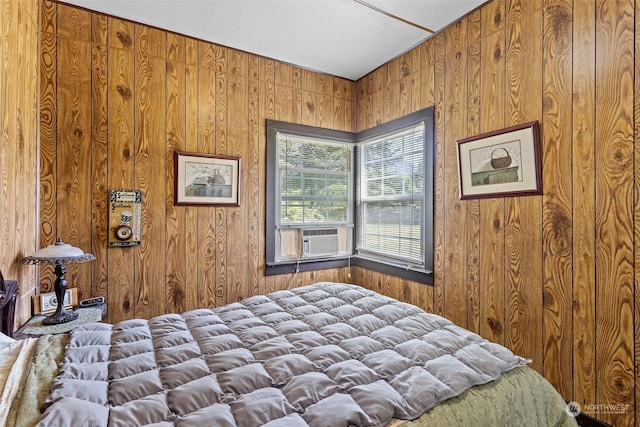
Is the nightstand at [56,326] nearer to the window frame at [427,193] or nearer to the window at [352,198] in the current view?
the window at [352,198]

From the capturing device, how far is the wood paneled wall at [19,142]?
1.72 metres

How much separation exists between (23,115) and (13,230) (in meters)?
0.72

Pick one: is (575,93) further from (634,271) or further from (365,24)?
(365,24)

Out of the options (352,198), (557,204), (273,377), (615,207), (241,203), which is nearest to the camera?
(273,377)

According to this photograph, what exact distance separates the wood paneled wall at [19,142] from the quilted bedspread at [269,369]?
815mm

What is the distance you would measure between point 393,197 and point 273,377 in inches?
97.5

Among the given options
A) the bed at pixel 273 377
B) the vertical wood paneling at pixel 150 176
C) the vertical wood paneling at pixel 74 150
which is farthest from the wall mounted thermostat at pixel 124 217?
the bed at pixel 273 377

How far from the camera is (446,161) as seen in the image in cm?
274

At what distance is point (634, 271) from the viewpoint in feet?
5.63

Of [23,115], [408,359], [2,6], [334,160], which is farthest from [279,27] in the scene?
[408,359]

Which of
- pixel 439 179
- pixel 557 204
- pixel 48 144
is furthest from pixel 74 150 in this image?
pixel 557 204

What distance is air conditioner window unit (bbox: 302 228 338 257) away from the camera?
3.50 metres

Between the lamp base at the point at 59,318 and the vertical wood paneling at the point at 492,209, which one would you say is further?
the vertical wood paneling at the point at 492,209

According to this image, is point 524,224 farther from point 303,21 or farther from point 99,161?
point 99,161
